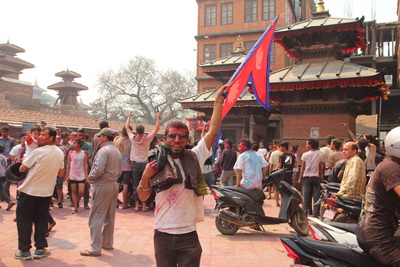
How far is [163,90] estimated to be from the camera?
170ft

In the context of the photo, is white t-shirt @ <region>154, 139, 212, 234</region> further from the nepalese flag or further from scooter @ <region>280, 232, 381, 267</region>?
the nepalese flag

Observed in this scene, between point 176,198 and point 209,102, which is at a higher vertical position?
point 209,102

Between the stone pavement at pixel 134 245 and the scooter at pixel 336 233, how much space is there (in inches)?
64.4

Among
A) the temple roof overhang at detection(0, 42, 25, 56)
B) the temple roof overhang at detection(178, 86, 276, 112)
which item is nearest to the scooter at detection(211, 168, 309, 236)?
the temple roof overhang at detection(178, 86, 276, 112)

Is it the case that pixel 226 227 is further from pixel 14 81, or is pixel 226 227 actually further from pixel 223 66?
pixel 14 81

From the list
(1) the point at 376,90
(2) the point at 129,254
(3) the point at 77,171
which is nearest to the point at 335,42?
(1) the point at 376,90

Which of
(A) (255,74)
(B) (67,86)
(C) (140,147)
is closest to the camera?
(A) (255,74)

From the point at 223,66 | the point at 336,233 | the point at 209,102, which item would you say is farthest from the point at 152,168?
the point at 223,66

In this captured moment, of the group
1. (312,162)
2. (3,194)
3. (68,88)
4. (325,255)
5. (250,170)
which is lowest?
(3,194)

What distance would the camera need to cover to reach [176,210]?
283 centimetres

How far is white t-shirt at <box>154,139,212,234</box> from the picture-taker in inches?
110

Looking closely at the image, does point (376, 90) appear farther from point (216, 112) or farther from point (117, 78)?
point (117, 78)

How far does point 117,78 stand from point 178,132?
4994 cm

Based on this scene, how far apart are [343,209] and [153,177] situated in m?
4.00
